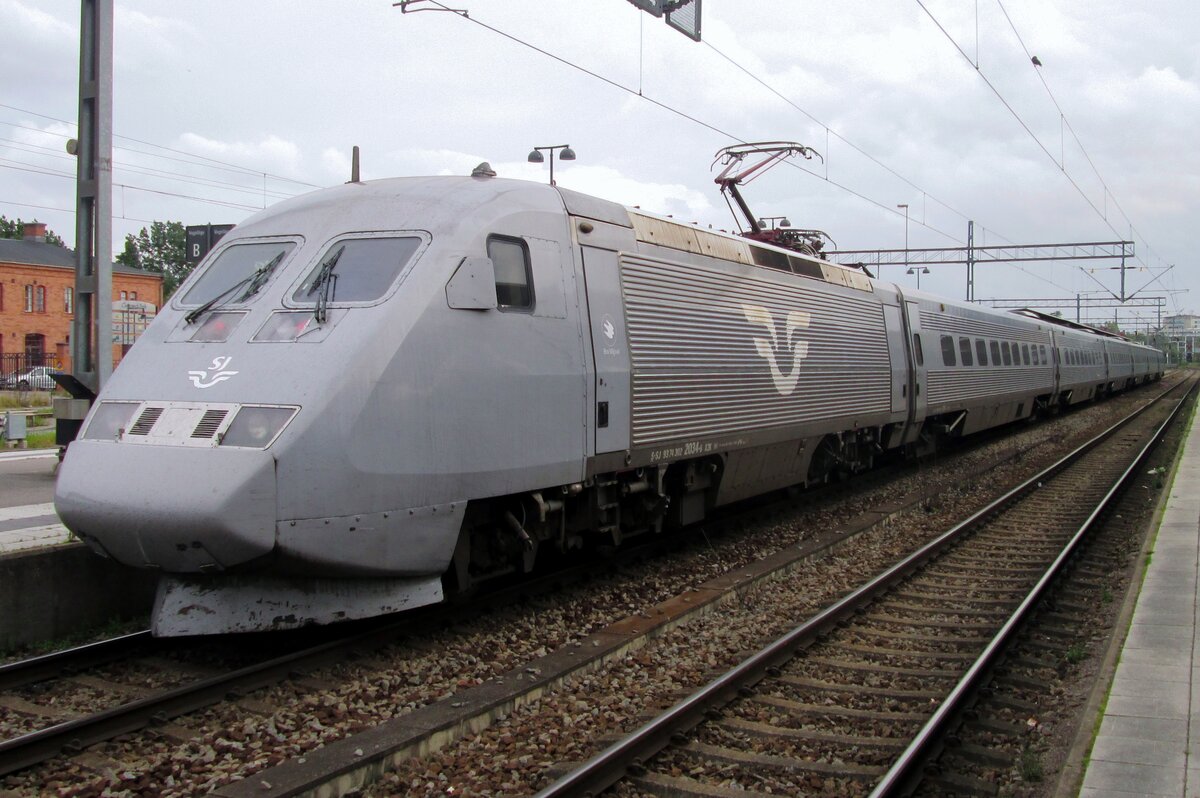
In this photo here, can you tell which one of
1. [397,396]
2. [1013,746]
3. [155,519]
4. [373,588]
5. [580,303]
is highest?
[580,303]

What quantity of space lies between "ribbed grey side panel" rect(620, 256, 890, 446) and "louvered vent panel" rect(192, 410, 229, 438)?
11.1ft

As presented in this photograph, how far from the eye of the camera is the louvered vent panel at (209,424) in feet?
18.1

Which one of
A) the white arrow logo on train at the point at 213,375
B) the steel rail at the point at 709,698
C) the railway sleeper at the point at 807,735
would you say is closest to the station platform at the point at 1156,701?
the railway sleeper at the point at 807,735

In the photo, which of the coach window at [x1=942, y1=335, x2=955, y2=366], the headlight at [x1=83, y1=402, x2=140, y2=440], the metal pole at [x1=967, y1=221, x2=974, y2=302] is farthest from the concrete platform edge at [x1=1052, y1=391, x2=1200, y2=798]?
the metal pole at [x1=967, y1=221, x2=974, y2=302]

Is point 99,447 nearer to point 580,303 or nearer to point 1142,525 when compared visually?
point 580,303

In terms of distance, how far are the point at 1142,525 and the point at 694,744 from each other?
8934 millimetres

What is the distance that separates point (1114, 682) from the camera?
5738 millimetres

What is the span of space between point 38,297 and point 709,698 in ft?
171

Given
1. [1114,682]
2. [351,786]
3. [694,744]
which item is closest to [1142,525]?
[1114,682]

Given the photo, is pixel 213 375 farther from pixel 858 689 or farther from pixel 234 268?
pixel 858 689

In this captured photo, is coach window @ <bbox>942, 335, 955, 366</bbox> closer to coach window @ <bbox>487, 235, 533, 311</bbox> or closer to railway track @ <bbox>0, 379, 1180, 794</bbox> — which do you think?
coach window @ <bbox>487, 235, 533, 311</bbox>

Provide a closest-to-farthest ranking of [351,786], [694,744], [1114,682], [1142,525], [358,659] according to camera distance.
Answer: [351,786] → [694,744] → [1114,682] → [358,659] → [1142,525]

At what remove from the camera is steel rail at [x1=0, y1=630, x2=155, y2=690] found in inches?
225

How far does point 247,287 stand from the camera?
6.71 m
